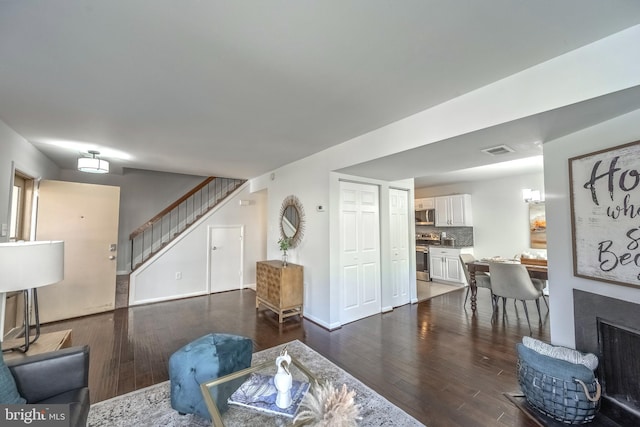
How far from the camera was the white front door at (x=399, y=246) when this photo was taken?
462 cm

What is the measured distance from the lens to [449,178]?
6125mm

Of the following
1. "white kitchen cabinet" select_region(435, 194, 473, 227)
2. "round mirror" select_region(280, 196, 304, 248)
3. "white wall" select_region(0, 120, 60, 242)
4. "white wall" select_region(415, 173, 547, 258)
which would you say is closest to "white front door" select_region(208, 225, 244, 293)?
"round mirror" select_region(280, 196, 304, 248)

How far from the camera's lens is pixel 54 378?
163 centimetres

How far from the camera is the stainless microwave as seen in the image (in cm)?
712

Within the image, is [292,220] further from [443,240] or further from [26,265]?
[443,240]

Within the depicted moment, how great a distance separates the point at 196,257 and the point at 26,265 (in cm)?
362


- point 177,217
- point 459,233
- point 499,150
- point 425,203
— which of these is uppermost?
point 499,150

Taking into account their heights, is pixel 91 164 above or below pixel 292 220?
above

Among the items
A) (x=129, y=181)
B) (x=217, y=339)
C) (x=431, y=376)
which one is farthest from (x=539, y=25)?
(x=129, y=181)

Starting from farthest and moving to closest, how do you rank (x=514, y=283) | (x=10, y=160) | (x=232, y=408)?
(x=514, y=283)
(x=10, y=160)
(x=232, y=408)

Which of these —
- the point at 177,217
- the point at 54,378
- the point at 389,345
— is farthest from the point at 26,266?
the point at 177,217

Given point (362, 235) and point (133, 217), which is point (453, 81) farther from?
point (133, 217)

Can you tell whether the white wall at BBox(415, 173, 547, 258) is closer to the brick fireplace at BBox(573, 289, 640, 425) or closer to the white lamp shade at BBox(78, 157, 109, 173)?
the brick fireplace at BBox(573, 289, 640, 425)

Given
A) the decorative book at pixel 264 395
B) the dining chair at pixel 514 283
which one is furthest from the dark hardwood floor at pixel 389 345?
the decorative book at pixel 264 395
